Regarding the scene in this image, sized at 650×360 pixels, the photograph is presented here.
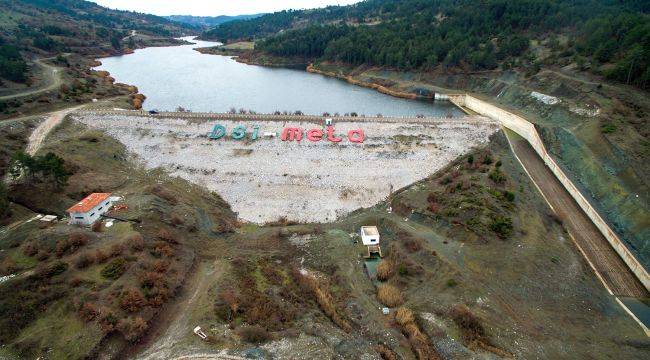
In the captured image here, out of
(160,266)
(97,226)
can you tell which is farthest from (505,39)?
(97,226)

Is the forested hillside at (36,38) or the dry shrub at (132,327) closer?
the dry shrub at (132,327)

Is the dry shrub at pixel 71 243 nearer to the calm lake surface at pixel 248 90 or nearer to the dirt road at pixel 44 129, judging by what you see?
the dirt road at pixel 44 129

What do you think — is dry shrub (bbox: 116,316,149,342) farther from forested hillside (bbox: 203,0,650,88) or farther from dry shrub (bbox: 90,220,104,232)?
forested hillside (bbox: 203,0,650,88)

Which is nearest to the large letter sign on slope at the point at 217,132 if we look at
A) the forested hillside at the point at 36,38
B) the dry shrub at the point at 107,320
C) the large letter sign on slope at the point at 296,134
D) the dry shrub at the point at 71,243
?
the large letter sign on slope at the point at 296,134

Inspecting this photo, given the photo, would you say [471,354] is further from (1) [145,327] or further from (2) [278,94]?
(2) [278,94]

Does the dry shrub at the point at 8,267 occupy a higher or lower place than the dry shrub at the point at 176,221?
higher

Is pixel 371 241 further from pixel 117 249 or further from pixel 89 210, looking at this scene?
pixel 89 210

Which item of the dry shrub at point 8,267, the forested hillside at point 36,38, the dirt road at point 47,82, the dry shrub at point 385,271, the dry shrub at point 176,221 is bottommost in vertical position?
the dry shrub at point 385,271
